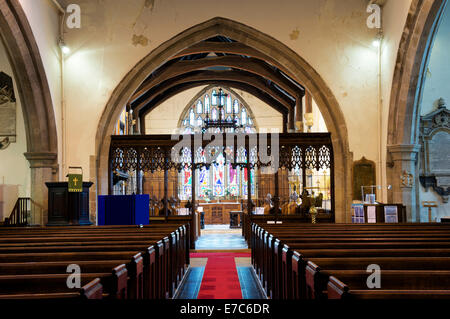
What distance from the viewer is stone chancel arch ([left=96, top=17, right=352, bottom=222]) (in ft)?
33.4

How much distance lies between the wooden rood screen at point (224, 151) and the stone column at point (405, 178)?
1.35 metres

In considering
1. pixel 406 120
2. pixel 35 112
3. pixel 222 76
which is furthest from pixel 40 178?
Result: pixel 222 76

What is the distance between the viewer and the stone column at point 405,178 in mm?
9430

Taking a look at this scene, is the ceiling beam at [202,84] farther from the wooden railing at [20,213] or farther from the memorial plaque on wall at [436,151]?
the wooden railing at [20,213]

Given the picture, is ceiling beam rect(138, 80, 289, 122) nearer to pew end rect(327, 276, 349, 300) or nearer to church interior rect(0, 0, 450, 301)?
church interior rect(0, 0, 450, 301)

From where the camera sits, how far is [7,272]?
2611mm

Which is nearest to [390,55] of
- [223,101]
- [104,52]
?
[104,52]

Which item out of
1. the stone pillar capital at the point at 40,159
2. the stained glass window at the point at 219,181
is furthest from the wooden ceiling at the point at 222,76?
the stone pillar capital at the point at 40,159

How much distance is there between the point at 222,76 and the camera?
56.8 ft

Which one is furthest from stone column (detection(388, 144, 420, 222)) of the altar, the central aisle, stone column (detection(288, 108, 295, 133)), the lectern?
the altar
